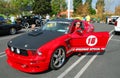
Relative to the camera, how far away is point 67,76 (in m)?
5.63

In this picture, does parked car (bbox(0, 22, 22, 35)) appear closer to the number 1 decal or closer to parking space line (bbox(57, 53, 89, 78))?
parking space line (bbox(57, 53, 89, 78))

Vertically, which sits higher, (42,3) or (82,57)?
(42,3)

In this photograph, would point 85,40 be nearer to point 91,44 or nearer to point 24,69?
point 91,44

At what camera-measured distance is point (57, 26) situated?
7234 millimetres

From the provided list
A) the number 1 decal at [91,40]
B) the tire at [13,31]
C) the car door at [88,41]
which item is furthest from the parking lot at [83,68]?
the tire at [13,31]

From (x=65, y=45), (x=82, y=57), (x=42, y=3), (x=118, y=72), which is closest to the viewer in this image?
(x=118, y=72)

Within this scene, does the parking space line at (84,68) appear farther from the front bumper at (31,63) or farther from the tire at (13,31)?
the tire at (13,31)

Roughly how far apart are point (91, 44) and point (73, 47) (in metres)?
0.63

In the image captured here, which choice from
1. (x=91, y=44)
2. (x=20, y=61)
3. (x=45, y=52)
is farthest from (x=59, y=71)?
(x=91, y=44)

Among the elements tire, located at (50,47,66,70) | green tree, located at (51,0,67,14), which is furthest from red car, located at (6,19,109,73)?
green tree, located at (51,0,67,14)

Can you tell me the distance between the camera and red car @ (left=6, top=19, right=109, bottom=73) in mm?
5516

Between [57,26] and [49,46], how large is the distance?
1.65 meters

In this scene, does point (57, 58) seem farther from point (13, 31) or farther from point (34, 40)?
point (13, 31)

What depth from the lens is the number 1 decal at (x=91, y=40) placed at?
6.97 meters
